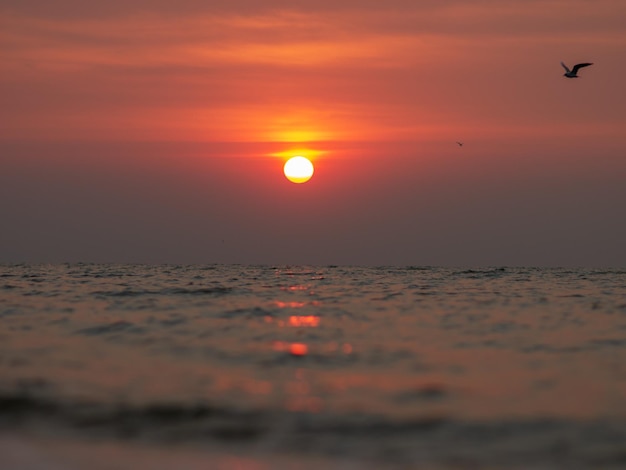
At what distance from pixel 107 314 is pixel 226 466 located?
13286mm

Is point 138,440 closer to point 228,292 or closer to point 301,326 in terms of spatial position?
point 301,326

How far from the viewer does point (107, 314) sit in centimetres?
2138

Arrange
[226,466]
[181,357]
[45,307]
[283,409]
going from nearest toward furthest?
[226,466]
[283,409]
[181,357]
[45,307]

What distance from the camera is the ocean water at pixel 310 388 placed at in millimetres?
9523

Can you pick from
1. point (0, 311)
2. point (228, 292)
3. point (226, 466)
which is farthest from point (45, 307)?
point (226, 466)

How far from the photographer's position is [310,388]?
1258 centimetres

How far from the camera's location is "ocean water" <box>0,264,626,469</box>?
31.2 feet

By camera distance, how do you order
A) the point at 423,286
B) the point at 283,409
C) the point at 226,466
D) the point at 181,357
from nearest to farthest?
the point at 226,466, the point at 283,409, the point at 181,357, the point at 423,286

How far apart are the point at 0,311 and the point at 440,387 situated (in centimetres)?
1387

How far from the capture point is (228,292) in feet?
96.1

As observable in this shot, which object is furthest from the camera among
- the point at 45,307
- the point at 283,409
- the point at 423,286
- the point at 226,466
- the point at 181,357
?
the point at 423,286

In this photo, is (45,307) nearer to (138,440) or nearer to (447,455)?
(138,440)

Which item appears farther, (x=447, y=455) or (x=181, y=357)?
(x=181, y=357)

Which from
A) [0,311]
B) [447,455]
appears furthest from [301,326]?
[447,455]
